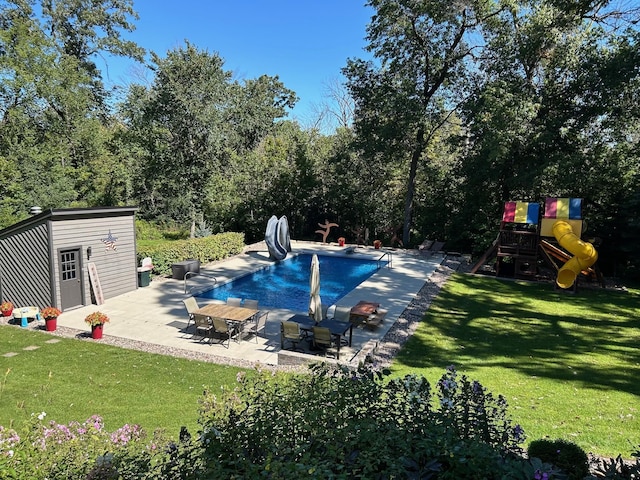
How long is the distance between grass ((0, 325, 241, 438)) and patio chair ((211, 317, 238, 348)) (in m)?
1.17

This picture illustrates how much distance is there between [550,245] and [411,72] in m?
11.6

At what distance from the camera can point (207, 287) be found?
48.0 feet

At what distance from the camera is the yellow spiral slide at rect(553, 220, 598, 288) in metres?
14.3

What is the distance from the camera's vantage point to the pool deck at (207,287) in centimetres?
935

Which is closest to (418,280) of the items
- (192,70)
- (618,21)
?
(618,21)

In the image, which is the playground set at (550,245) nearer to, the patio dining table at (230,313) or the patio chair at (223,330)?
the patio dining table at (230,313)

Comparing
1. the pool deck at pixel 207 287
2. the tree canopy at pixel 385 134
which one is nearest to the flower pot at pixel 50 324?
the pool deck at pixel 207 287

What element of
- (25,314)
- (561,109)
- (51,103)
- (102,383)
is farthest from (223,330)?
(51,103)

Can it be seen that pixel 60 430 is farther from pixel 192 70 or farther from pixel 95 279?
pixel 192 70

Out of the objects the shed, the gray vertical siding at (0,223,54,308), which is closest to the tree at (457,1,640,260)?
the shed

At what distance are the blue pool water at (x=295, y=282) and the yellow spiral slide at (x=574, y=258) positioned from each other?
7527 millimetres

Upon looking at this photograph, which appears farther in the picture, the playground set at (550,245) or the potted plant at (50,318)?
the playground set at (550,245)

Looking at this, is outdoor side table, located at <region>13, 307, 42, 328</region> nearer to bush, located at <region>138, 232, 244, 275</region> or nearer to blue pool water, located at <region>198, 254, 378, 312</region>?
blue pool water, located at <region>198, 254, 378, 312</region>

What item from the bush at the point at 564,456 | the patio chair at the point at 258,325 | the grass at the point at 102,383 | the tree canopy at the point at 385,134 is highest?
the tree canopy at the point at 385,134
